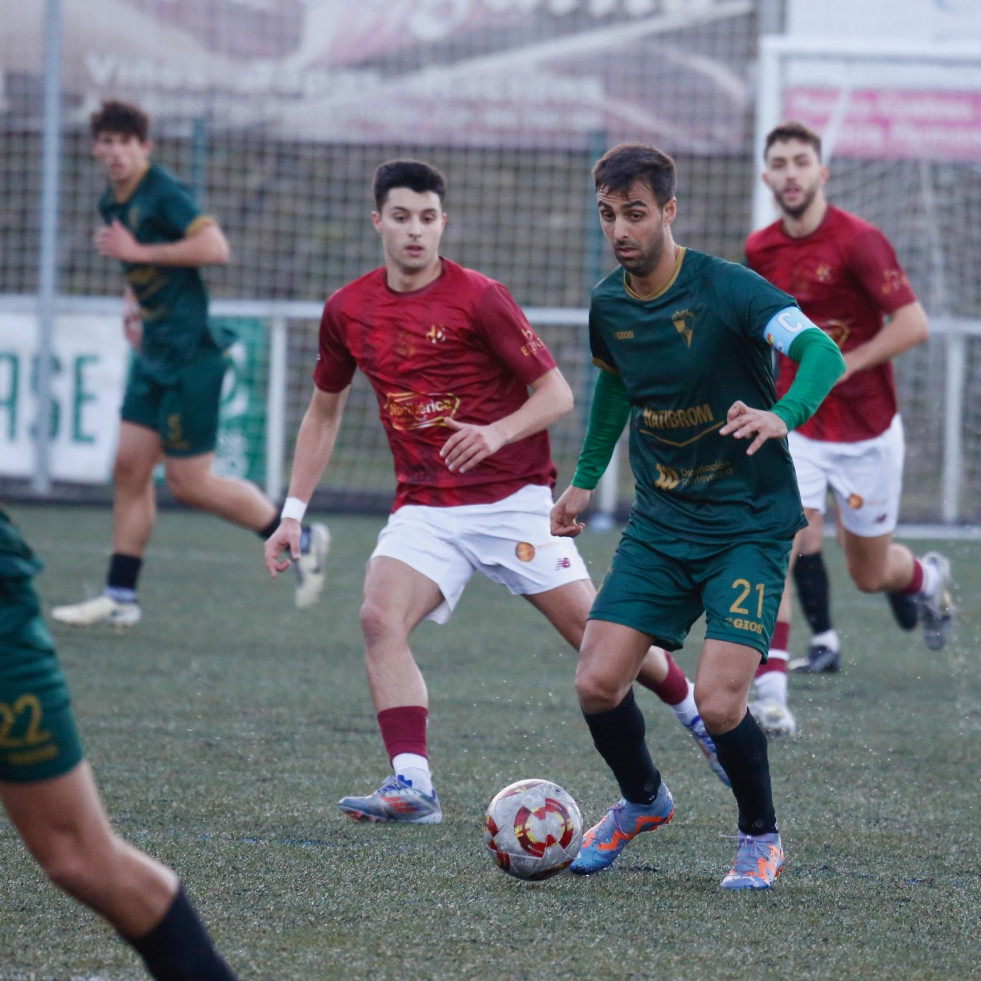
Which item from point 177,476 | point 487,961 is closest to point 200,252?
point 177,476

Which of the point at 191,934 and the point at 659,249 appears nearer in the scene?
the point at 191,934

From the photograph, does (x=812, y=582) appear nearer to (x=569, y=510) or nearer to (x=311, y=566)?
(x=311, y=566)

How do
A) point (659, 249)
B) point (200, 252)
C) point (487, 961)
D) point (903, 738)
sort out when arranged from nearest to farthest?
point (487, 961), point (659, 249), point (903, 738), point (200, 252)

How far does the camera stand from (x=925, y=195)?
1207cm

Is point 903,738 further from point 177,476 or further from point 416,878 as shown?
point 177,476

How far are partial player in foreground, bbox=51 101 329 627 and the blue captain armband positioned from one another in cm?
393

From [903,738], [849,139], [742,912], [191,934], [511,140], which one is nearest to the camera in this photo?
[191,934]

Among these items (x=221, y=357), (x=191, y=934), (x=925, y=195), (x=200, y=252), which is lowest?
(x=191, y=934)

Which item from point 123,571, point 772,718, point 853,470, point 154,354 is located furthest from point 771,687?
point 154,354

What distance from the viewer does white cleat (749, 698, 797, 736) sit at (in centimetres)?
546

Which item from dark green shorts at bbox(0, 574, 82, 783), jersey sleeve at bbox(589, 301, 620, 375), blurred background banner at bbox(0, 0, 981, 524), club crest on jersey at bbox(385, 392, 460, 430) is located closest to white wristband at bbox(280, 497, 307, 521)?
club crest on jersey at bbox(385, 392, 460, 430)

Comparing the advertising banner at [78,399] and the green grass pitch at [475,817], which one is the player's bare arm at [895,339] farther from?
the advertising banner at [78,399]

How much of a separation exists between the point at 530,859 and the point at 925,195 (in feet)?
31.1

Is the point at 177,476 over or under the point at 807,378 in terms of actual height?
under
